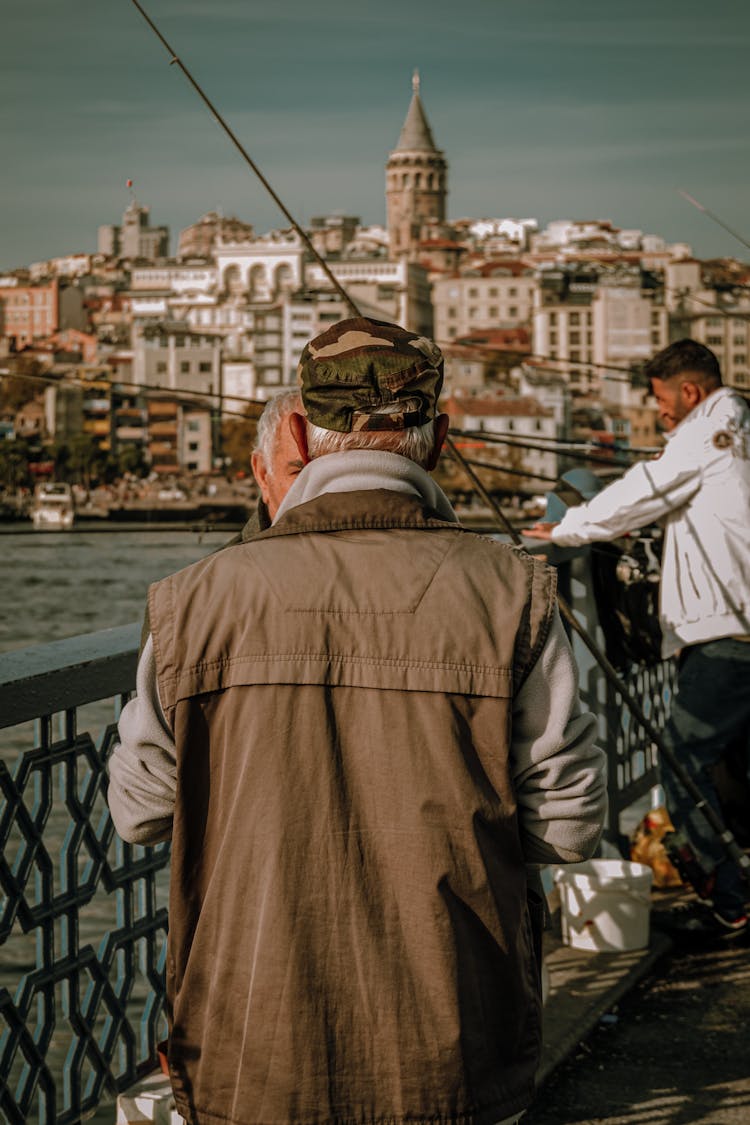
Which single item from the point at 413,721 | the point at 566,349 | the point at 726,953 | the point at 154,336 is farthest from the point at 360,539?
the point at 566,349

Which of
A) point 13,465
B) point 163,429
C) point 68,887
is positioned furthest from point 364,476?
point 163,429

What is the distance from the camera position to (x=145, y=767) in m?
1.68

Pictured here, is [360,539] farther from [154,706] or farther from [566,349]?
[566,349]

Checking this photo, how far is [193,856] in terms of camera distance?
1657 millimetres

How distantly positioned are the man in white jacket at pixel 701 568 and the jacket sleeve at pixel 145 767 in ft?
7.01

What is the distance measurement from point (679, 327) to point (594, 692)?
136 metres

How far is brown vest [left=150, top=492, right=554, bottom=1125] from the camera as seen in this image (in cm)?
157

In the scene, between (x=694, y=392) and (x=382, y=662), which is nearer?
(x=382, y=662)

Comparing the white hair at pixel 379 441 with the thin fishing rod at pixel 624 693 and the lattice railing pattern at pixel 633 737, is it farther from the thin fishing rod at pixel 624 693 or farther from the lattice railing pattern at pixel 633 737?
the lattice railing pattern at pixel 633 737

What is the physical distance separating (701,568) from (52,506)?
77.3m

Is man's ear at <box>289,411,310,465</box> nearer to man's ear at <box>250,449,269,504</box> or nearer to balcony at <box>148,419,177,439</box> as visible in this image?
man's ear at <box>250,449,269,504</box>

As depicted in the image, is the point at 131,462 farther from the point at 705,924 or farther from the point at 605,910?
the point at 605,910

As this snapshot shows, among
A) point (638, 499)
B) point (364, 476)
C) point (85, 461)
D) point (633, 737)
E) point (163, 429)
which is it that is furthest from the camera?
point (163, 429)

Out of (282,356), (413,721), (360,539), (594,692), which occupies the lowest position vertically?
(594,692)
